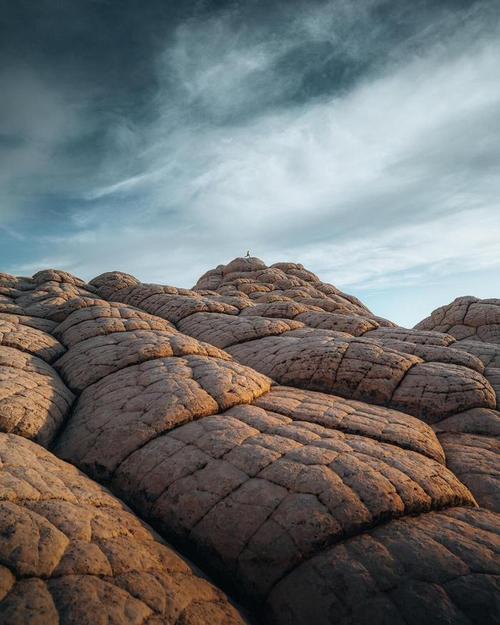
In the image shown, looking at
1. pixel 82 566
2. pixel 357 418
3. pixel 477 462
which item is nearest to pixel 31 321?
pixel 82 566

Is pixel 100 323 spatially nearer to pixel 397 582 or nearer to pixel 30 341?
pixel 30 341

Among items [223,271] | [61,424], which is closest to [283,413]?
[61,424]

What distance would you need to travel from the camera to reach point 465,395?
28.8 ft

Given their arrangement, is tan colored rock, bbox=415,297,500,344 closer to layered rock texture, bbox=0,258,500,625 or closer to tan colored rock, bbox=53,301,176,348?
layered rock texture, bbox=0,258,500,625

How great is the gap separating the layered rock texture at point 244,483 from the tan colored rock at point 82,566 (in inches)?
0.8

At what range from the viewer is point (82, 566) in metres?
3.45

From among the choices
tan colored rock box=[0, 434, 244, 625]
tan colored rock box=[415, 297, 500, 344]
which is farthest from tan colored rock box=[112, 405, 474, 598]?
tan colored rock box=[415, 297, 500, 344]

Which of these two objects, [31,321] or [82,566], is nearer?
[82,566]

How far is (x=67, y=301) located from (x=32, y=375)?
669 cm

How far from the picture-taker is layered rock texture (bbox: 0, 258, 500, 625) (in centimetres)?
361

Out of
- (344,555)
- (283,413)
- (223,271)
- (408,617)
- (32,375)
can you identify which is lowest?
(408,617)

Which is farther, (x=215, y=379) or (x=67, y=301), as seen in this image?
(x=67, y=301)

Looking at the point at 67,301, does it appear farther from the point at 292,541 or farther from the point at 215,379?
the point at 292,541

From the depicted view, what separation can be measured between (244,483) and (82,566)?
2277 millimetres
